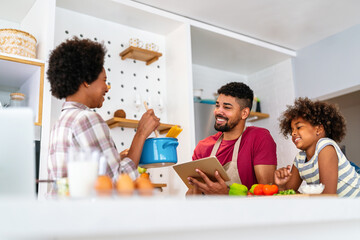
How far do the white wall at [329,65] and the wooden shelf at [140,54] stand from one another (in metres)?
1.67

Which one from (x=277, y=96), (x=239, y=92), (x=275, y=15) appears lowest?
(x=239, y=92)

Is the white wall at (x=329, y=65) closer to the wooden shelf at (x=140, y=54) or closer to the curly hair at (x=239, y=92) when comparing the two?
the curly hair at (x=239, y=92)

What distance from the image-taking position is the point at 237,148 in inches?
98.7

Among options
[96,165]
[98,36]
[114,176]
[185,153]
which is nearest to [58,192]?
[96,165]

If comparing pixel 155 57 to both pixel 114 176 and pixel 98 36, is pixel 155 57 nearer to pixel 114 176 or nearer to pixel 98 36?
pixel 98 36

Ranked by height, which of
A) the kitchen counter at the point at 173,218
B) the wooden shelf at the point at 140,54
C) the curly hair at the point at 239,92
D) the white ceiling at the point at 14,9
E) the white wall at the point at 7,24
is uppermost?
the white ceiling at the point at 14,9

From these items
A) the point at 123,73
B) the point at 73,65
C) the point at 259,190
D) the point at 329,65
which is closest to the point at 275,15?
the point at 329,65

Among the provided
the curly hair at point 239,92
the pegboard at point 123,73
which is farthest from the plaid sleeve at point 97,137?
the pegboard at point 123,73

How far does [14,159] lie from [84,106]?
2.09ft

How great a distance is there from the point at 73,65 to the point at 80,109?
6.4 inches

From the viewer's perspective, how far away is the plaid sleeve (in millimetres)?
1307

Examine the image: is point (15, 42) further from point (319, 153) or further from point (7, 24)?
point (319, 153)

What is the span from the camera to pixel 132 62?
351 cm

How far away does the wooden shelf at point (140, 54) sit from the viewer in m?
3.28
